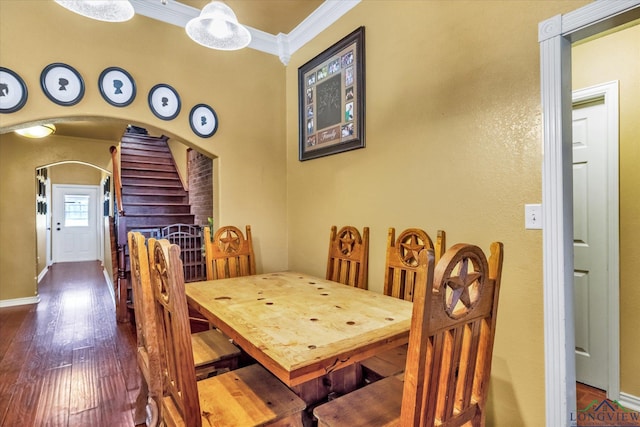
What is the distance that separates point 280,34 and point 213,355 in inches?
104

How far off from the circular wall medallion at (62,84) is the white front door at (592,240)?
10.9 feet

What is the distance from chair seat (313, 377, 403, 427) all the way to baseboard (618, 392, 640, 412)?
1747mm

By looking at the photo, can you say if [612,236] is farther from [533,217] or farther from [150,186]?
[150,186]

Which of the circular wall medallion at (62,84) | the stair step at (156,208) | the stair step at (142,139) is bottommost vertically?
the stair step at (156,208)

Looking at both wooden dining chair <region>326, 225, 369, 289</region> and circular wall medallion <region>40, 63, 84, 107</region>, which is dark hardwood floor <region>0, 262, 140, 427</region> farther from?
circular wall medallion <region>40, 63, 84, 107</region>

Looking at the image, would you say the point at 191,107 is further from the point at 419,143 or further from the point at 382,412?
the point at 382,412

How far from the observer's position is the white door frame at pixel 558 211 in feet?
4.36

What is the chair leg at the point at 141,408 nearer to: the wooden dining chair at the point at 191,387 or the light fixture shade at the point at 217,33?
the wooden dining chair at the point at 191,387

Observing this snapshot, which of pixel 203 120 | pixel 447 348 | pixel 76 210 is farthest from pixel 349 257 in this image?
pixel 76 210

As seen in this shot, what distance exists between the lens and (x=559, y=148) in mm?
1332

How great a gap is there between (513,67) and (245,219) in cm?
217

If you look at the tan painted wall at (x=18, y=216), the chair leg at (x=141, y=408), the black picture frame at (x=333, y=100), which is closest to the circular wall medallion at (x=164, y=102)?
the black picture frame at (x=333, y=100)

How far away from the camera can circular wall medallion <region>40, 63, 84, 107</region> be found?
204 cm

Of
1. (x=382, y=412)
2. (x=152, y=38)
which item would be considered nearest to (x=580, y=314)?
(x=382, y=412)
